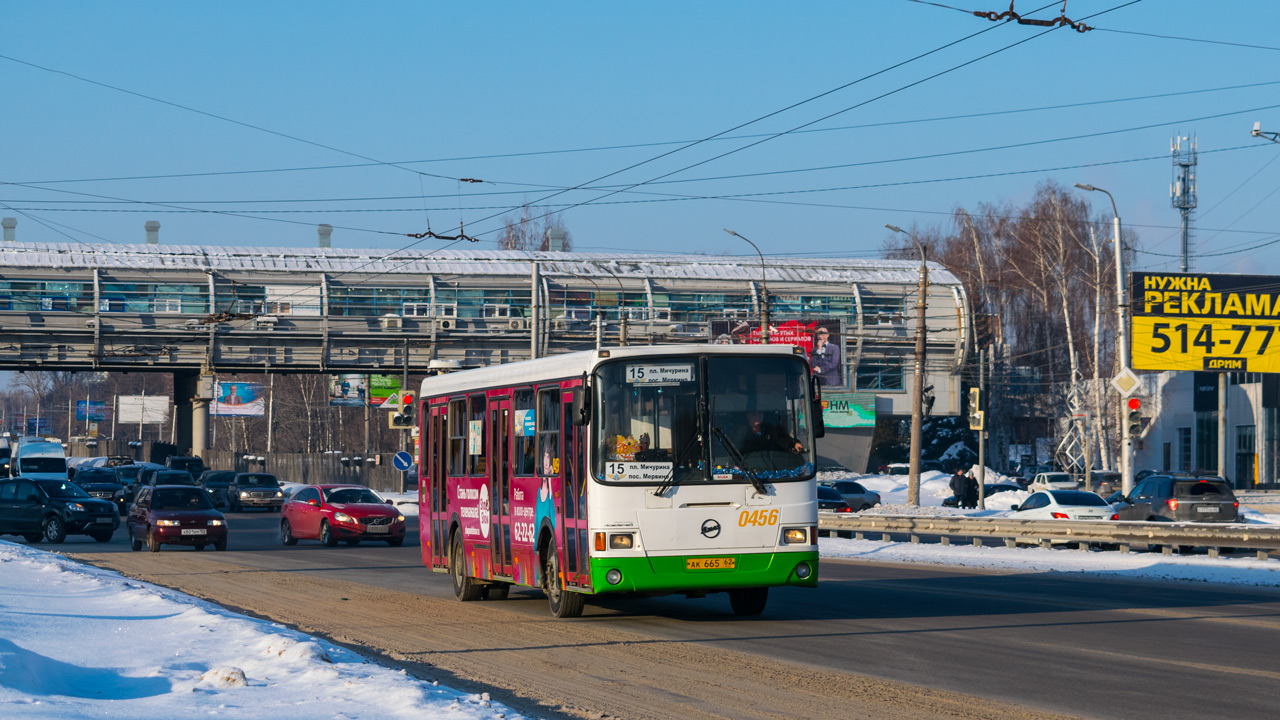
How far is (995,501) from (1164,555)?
26.1 metres

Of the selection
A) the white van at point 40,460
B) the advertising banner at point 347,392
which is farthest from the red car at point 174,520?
the advertising banner at point 347,392

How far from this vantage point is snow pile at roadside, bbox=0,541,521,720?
8.62 m

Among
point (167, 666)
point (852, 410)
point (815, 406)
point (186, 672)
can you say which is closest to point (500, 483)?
point (815, 406)

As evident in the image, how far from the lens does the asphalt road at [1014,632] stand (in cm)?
1016

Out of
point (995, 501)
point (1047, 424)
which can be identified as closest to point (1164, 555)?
point (995, 501)

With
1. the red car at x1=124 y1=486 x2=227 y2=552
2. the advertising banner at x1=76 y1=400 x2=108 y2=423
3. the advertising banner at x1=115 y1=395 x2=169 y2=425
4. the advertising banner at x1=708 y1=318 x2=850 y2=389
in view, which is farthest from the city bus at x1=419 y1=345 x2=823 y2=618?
the advertising banner at x1=76 y1=400 x2=108 y2=423

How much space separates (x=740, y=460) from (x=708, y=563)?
3.49 ft

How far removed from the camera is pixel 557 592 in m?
15.7

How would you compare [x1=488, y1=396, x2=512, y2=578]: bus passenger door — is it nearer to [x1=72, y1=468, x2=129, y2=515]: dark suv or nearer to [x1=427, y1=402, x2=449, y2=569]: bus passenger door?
[x1=427, y1=402, x2=449, y2=569]: bus passenger door

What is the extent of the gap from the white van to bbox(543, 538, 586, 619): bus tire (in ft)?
162

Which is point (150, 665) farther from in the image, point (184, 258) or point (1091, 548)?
point (184, 258)

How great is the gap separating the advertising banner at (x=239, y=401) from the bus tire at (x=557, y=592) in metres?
102

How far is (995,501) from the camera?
52.7 meters

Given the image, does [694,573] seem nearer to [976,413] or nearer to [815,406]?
[815,406]
